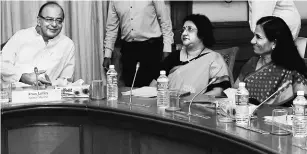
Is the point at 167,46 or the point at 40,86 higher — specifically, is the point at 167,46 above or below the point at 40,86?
above

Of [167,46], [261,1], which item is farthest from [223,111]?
[167,46]

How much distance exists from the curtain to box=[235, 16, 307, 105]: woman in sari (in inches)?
78.6

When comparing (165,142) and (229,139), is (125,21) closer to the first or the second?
(165,142)

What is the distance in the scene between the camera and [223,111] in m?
2.36

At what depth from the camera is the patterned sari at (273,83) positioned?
2984 millimetres

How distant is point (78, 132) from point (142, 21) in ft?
6.26

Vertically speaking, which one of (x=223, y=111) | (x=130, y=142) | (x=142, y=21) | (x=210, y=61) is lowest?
(x=130, y=142)

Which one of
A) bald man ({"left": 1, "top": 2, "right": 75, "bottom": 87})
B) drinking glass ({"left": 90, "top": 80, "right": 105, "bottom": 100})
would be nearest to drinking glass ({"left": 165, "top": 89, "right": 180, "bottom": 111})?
drinking glass ({"left": 90, "top": 80, "right": 105, "bottom": 100})

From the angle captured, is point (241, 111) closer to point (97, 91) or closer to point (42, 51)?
point (97, 91)

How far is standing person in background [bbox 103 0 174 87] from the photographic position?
Result: 461 cm

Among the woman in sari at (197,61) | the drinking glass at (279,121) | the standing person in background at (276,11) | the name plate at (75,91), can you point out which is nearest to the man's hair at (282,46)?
the woman in sari at (197,61)

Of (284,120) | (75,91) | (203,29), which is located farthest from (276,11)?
(284,120)

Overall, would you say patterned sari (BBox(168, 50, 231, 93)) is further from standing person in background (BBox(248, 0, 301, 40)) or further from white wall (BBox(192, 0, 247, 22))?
white wall (BBox(192, 0, 247, 22))

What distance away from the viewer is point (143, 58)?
4590mm
